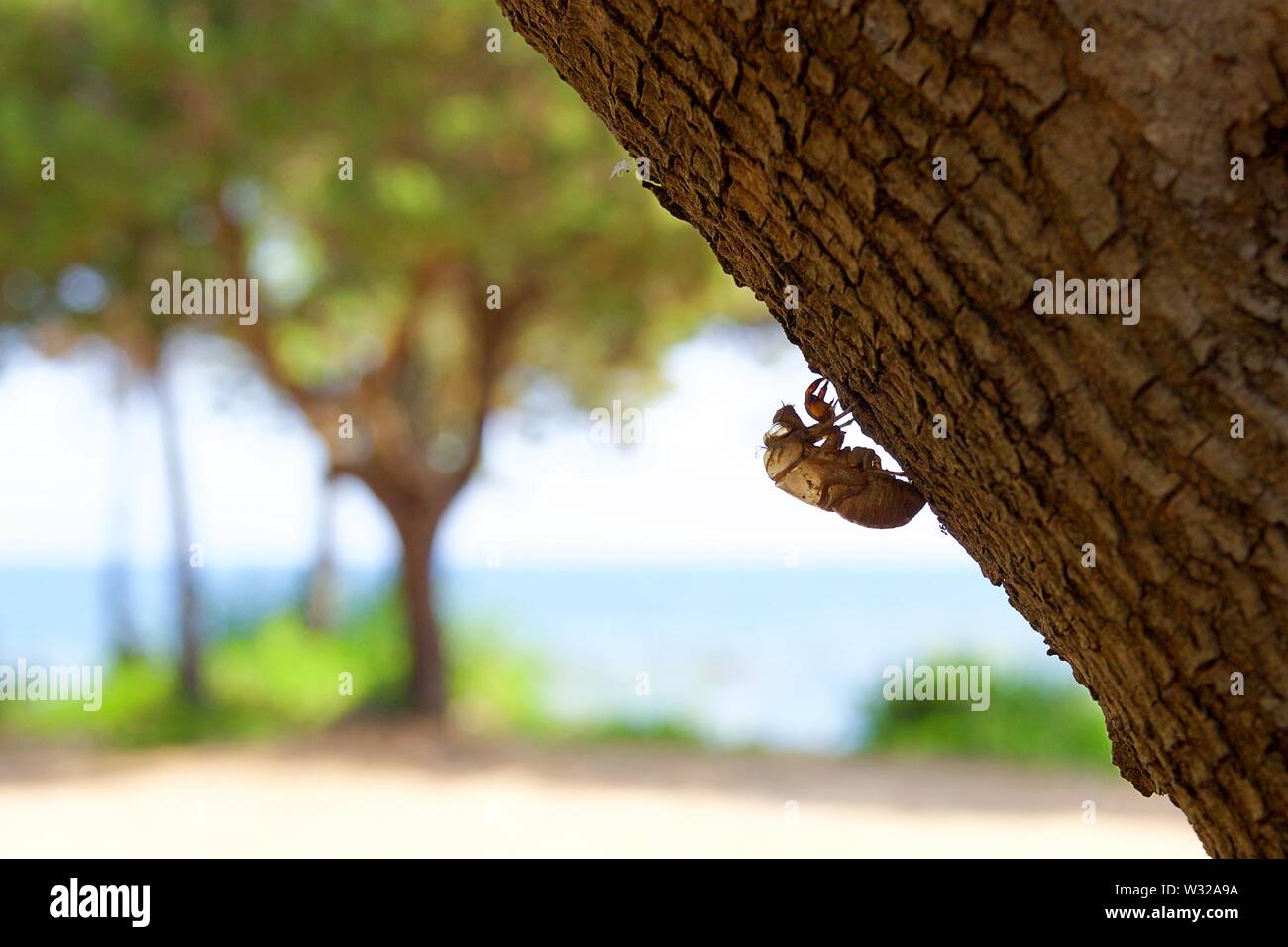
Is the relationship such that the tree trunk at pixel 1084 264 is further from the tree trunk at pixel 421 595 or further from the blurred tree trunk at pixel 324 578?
the blurred tree trunk at pixel 324 578

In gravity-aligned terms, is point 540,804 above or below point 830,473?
below

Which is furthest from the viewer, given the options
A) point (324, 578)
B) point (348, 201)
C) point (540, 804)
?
point (324, 578)

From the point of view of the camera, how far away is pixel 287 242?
1067 centimetres

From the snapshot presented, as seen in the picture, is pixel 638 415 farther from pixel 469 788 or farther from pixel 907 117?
pixel 907 117

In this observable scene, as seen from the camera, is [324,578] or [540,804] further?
[324,578]

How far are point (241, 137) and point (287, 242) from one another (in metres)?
1.94

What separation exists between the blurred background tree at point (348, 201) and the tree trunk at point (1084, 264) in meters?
7.40

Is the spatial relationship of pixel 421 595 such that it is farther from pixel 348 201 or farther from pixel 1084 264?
pixel 1084 264

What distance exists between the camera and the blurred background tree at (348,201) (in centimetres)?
829

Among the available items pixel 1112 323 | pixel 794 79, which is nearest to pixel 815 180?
pixel 794 79

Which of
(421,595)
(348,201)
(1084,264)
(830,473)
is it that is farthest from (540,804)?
(1084,264)

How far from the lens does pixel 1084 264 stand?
108cm

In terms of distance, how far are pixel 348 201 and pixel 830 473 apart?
6.79 m

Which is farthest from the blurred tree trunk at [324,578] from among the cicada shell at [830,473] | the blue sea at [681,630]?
the cicada shell at [830,473]
